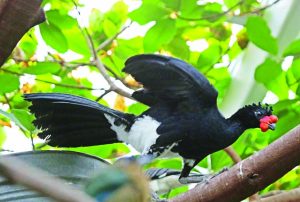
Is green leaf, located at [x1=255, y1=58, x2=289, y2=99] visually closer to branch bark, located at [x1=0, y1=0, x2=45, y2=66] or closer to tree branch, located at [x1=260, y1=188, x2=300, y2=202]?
Result: tree branch, located at [x1=260, y1=188, x2=300, y2=202]

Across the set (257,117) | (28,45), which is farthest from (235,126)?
(28,45)

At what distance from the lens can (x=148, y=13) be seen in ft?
3.71

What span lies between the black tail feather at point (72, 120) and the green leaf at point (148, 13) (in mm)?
342

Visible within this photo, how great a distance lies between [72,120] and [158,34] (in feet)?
1.32

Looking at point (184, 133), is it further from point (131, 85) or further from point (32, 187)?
point (32, 187)

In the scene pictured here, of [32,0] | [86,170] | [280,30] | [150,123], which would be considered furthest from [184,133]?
[280,30]

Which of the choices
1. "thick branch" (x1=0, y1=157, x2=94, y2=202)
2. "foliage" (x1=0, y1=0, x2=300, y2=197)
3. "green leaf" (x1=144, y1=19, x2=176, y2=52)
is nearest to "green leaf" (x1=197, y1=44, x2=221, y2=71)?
"foliage" (x1=0, y1=0, x2=300, y2=197)

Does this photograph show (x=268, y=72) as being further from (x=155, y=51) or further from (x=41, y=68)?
(x=41, y=68)

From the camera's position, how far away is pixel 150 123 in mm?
807

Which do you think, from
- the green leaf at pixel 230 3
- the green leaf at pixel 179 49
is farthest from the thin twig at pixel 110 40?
the green leaf at pixel 230 3

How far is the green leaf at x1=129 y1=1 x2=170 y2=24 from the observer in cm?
113

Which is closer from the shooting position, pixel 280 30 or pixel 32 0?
pixel 32 0

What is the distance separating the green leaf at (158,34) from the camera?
1.14 meters

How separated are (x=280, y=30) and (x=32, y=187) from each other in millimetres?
1342
